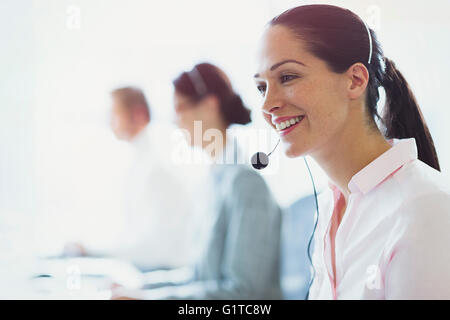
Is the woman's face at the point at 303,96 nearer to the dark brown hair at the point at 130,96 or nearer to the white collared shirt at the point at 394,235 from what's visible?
the white collared shirt at the point at 394,235

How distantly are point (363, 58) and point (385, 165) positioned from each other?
18 centimetres

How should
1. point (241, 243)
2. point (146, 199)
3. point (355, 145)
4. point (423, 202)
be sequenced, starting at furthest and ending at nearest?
point (146, 199), point (241, 243), point (355, 145), point (423, 202)

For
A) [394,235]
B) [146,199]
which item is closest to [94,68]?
[146,199]

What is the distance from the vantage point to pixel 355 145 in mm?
820

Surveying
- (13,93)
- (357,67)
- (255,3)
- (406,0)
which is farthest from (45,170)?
(406,0)

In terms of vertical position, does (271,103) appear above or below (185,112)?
below

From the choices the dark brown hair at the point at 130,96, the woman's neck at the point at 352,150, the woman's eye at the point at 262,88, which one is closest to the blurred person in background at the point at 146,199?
the dark brown hair at the point at 130,96

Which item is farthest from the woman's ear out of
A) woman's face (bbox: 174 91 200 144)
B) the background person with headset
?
woman's face (bbox: 174 91 200 144)

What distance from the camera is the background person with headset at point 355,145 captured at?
2.35 feet

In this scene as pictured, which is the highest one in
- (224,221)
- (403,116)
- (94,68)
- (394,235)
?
(94,68)

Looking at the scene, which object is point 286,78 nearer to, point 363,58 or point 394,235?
point 363,58

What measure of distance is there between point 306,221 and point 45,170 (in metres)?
0.56

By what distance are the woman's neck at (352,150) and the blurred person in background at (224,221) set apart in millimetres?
252

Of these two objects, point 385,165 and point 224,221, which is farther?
point 224,221
